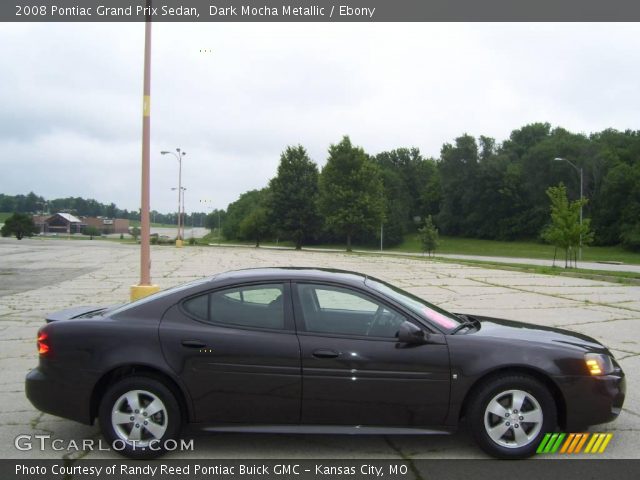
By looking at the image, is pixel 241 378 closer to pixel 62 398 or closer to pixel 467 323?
pixel 62 398

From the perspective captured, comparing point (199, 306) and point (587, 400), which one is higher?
point (199, 306)

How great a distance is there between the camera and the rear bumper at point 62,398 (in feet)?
13.9

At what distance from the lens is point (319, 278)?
457cm

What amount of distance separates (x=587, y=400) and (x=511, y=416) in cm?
62

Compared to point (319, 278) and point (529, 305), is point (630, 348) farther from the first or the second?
point (319, 278)

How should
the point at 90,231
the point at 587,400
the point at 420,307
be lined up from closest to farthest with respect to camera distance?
1. the point at 587,400
2. the point at 420,307
3. the point at 90,231

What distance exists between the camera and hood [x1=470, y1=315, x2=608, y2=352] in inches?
177

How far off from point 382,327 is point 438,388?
2.02 ft

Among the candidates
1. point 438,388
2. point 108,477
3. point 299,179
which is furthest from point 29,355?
point 299,179

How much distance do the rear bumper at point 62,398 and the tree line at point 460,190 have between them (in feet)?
171

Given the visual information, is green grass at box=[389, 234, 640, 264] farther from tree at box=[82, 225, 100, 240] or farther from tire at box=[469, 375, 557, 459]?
tire at box=[469, 375, 557, 459]

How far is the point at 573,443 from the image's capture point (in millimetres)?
4379

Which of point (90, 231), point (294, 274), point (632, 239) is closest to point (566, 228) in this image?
point (294, 274)

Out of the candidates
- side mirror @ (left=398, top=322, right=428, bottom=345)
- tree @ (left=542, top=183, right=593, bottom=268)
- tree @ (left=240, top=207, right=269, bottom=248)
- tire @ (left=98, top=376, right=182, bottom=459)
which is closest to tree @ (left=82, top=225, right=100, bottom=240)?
tree @ (left=240, top=207, right=269, bottom=248)
